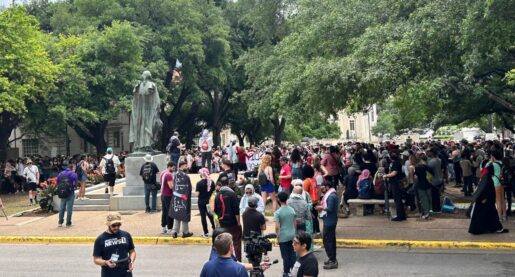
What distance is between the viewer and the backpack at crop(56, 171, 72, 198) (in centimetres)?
1507

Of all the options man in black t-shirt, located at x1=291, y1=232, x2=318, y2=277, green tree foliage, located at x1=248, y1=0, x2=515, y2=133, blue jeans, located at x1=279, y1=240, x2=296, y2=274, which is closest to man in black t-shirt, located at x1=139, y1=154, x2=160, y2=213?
green tree foliage, located at x1=248, y1=0, x2=515, y2=133

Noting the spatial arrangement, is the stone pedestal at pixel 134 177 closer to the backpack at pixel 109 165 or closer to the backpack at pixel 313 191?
the backpack at pixel 109 165

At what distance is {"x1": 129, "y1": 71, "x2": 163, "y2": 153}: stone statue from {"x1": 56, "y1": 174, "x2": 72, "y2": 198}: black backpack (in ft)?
12.3

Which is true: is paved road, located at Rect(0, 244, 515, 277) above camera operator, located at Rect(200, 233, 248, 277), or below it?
below

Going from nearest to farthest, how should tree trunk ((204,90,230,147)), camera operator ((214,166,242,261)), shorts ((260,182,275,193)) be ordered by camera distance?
camera operator ((214,166,242,261))
shorts ((260,182,275,193))
tree trunk ((204,90,230,147))

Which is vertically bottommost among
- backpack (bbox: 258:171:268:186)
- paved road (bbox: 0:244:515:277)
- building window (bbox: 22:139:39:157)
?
paved road (bbox: 0:244:515:277)

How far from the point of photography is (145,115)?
18562 mm

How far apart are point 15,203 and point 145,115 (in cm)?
748

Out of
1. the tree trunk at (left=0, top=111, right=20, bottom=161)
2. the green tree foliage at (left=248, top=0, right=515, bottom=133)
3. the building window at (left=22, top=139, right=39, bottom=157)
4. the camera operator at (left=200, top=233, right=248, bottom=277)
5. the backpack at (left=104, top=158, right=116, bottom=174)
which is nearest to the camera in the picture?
the camera operator at (left=200, top=233, right=248, bottom=277)

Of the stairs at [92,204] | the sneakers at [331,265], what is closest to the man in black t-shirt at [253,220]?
the sneakers at [331,265]

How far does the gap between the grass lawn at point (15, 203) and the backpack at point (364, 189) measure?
11209 millimetres

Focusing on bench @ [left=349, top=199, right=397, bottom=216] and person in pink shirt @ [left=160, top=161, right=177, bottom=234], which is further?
bench @ [left=349, top=199, right=397, bottom=216]

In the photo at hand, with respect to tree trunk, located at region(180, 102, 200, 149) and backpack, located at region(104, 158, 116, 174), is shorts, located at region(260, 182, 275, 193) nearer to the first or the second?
backpack, located at region(104, 158, 116, 174)

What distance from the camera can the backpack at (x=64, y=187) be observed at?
15070 millimetres
